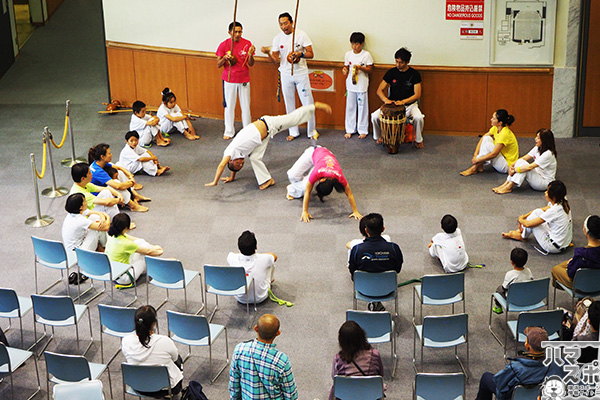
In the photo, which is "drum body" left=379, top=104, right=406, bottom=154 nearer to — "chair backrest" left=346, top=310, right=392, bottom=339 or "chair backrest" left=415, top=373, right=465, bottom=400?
"chair backrest" left=346, top=310, right=392, bottom=339

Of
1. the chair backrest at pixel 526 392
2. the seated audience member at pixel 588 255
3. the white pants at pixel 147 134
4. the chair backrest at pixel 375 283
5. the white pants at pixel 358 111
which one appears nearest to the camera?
the chair backrest at pixel 526 392

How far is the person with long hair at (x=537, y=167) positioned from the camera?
→ 952cm

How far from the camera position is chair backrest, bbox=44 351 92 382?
598cm

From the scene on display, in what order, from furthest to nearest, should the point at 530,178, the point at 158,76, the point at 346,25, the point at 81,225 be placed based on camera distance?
the point at 158,76 → the point at 346,25 → the point at 530,178 → the point at 81,225

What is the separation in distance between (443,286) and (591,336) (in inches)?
52.9

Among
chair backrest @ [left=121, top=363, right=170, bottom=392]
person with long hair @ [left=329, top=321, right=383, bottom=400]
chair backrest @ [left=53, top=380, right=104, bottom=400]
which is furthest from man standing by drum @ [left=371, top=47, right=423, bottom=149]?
chair backrest @ [left=53, top=380, right=104, bottom=400]

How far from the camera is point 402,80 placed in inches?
448

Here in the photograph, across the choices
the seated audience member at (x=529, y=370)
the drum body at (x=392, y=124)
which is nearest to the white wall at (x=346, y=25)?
the drum body at (x=392, y=124)

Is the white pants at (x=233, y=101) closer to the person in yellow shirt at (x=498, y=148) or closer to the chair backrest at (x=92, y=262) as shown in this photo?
the person in yellow shirt at (x=498, y=148)

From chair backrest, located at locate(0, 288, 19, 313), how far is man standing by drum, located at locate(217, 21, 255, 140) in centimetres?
548


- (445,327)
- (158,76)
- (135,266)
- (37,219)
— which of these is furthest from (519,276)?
(158,76)

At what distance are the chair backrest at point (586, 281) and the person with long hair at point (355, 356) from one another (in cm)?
245

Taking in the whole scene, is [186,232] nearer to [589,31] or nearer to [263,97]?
[263,97]

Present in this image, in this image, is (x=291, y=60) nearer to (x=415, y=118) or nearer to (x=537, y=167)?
(x=415, y=118)
